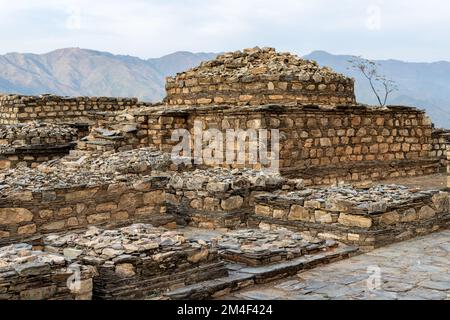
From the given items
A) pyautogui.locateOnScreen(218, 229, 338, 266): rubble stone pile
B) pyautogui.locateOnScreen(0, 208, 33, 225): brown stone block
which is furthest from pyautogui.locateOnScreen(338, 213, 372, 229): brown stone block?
pyautogui.locateOnScreen(0, 208, 33, 225): brown stone block

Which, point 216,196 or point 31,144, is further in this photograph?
point 31,144

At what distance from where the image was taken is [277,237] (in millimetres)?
7008

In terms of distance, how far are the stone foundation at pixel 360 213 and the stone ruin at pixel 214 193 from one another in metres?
0.02

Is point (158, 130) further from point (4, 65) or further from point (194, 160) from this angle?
point (4, 65)

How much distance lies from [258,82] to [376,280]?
29.2 feet

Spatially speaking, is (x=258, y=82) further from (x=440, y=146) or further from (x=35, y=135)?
(x=440, y=146)

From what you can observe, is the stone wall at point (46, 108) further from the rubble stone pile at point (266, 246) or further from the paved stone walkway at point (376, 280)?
the paved stone walkway at point (376, 280)

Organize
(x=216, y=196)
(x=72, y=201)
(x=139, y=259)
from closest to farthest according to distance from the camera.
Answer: (x=139, y=259)
(x=72, y=201)
(x=216, y=196)

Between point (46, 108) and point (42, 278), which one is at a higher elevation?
point (46, 108)

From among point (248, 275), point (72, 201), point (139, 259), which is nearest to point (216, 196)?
point (72, 201)

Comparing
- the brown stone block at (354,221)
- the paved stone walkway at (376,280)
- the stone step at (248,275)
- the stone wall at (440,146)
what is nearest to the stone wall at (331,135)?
the stone wall at (440,146)

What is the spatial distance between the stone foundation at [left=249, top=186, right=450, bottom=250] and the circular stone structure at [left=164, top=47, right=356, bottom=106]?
17.6ft

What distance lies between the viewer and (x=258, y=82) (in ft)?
46.8
